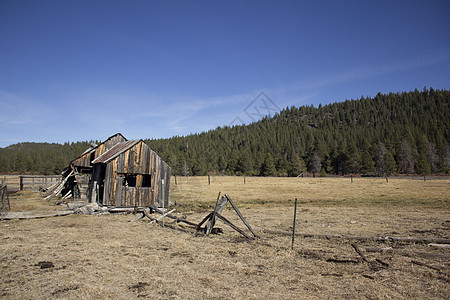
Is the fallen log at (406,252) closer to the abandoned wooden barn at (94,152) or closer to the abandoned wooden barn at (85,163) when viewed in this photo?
the abandoned wooden barn at (85,163)

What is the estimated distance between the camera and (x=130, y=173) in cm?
2036

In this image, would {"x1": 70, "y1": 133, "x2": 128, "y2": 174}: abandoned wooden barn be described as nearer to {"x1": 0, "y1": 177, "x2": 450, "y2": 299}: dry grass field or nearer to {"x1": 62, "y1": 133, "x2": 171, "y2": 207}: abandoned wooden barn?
{"x1": 62, "y1": 133, "x2": 171, "y2": 207}: abandoned wooden barn

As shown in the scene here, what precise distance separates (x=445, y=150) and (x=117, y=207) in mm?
127568

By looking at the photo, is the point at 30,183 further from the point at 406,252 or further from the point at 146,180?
the point at 406,252

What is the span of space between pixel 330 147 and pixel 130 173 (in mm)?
119132

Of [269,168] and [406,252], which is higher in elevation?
[269,168]

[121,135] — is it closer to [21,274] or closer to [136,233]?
[136,233]

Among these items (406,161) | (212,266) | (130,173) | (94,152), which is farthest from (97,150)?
(406,161)

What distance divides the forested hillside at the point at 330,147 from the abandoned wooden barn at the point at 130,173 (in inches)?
2830

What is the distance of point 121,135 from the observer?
2711 centimetres

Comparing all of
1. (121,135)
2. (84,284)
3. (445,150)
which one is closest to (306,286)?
(84,284)

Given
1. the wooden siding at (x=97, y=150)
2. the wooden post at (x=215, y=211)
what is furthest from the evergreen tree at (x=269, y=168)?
the wooden post at (x=215, y=211)

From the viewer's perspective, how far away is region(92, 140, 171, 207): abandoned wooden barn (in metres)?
19.2

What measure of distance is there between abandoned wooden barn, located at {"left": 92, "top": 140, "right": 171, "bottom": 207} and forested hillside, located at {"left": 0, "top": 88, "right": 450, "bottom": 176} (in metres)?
71.9
